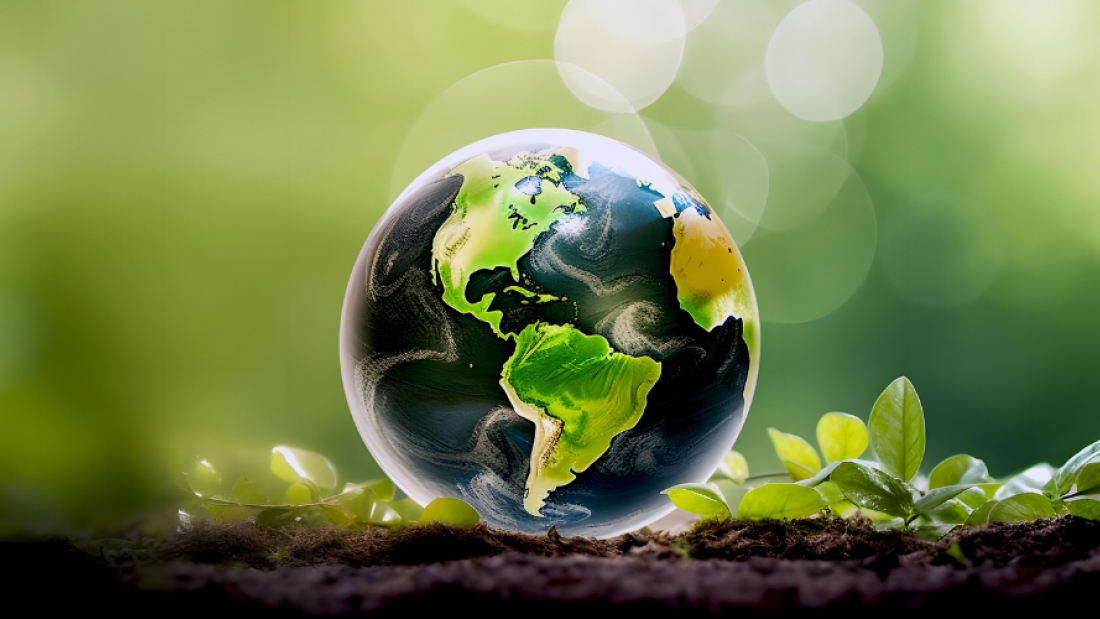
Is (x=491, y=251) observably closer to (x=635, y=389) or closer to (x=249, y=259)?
(x=635, y=389)

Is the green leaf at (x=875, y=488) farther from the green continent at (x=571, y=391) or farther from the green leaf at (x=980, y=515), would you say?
the green continent at (x=571, y=391)

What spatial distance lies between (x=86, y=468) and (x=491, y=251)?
2.86ft

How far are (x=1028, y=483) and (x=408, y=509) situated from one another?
130cm

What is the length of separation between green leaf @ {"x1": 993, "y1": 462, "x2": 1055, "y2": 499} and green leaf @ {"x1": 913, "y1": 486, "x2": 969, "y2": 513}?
0.18 metres

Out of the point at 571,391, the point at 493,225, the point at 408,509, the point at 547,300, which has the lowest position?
the point at 408,509

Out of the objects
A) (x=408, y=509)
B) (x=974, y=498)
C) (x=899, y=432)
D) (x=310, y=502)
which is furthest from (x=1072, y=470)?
(x=310, y=502)

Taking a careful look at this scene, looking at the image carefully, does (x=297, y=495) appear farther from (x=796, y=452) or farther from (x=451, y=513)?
(x=796, y=452)

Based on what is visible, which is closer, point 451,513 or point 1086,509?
point 1086,509

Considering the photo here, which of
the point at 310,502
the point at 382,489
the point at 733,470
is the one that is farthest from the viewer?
the point at 733,470

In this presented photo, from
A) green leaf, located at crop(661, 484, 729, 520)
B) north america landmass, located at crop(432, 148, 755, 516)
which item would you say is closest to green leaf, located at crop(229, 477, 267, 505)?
north america landmass, located at crop(432, 148, 755, 516)

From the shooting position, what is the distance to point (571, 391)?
3.79 feet

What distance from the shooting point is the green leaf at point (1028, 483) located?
1169mm

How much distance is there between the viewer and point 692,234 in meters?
1.25

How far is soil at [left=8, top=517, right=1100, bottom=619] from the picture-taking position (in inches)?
24.7
